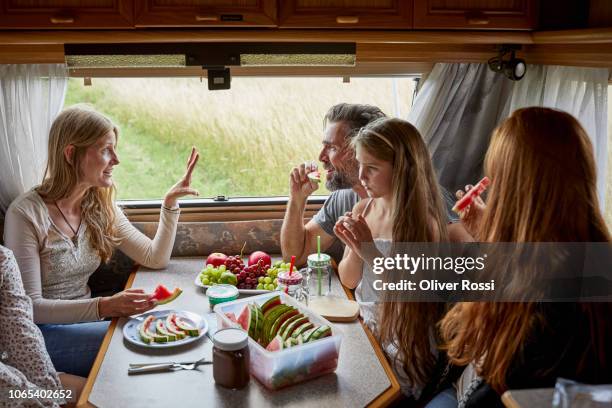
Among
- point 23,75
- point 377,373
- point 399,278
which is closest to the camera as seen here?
point 377,373

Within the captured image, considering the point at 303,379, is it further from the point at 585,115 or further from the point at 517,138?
the point at 585,115

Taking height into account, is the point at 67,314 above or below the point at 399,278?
below

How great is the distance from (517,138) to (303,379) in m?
0.84

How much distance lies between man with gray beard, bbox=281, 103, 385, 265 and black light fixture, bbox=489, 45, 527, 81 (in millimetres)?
536

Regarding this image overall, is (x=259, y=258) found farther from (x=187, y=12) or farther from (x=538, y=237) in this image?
(x=538, y=237)

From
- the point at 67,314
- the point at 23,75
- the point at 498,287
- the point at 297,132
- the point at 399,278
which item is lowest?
the point at 67,314

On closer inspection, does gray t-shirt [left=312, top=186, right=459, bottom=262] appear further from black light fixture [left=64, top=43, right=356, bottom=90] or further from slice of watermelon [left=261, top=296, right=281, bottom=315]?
slice of watermelon [left=261, top=296, right=281, bottom=315]

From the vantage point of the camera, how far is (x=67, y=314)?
2285 mm

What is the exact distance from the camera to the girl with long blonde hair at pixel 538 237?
1.54 metres

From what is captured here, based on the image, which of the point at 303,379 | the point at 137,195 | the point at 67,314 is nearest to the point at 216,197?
the point at 137,195

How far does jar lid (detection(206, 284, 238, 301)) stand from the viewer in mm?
2227

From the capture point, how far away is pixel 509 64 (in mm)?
2676

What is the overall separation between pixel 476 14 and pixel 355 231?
3.11 feet

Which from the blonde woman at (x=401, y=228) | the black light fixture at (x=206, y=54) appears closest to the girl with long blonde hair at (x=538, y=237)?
the blonde woman at (x=401, y=228)
